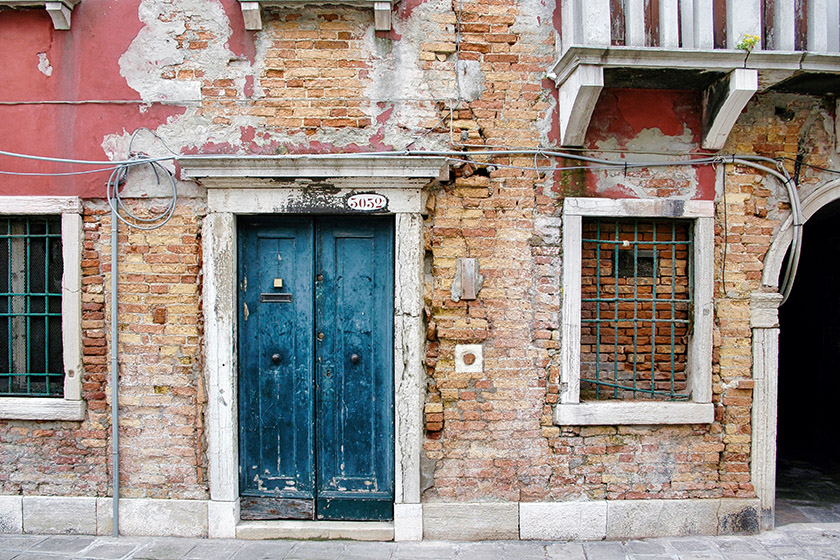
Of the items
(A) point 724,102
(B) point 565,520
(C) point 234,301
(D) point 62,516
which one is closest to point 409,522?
(B) point 565,520

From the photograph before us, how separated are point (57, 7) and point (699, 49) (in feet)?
16.0

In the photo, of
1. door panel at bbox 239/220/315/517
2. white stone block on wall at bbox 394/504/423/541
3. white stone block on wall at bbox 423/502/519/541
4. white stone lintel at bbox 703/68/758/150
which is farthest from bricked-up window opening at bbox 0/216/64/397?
white stone lintel at bbox 703/68/758/150

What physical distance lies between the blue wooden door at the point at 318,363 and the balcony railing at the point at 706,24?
212 cm

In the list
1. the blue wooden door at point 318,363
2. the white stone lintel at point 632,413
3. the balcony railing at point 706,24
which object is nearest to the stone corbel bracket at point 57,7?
the blue wooden door at point 318,363

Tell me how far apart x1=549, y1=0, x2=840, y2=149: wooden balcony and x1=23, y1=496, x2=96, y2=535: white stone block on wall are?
192 inches

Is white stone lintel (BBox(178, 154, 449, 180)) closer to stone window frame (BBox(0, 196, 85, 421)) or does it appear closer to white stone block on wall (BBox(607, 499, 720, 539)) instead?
stone window frame (BBox(0, 196, 85, 421))

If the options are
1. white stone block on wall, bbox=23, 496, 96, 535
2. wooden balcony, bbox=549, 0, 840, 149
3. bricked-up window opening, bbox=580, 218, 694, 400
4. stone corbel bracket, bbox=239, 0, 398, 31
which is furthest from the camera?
bricked-up window opening, bbox=580, 218, 694, 400

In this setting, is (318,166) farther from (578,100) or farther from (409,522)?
(409,522)

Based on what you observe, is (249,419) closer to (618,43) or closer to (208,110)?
(208,110)

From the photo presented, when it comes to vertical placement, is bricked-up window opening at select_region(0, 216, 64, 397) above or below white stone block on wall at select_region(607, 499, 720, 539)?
above

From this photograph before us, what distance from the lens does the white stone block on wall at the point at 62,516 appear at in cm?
442

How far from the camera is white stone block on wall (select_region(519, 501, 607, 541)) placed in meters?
4.35

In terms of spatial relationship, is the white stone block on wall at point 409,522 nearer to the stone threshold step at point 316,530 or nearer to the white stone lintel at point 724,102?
the stone threshold step at point 316,530

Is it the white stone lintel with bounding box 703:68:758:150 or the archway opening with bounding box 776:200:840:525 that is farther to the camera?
the archway opening with bounding box 776:200:840:525
